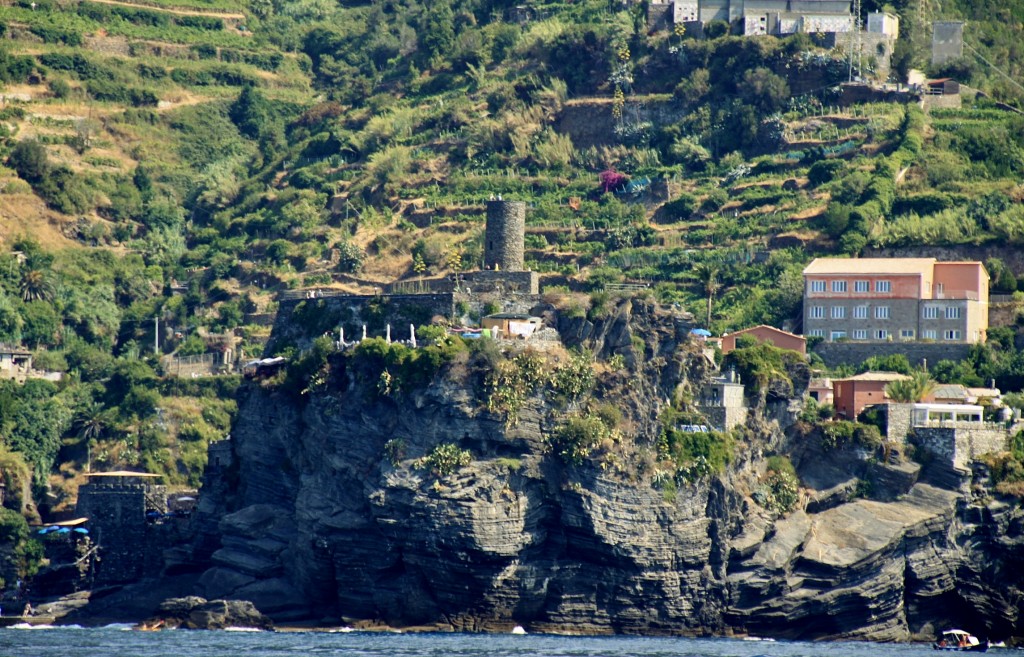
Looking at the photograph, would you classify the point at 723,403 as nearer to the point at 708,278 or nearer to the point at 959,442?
the point at 959,442

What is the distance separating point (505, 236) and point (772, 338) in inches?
493

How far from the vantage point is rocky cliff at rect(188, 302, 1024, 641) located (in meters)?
84.7

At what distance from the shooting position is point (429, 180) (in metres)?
125

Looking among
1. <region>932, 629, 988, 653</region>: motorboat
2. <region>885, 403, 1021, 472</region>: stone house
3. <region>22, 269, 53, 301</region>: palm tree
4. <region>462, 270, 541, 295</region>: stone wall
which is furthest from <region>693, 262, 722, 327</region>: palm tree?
<region>22, 269, 53, 301</region>: palm tree

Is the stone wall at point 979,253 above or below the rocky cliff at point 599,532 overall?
above

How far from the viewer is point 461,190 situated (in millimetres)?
122000

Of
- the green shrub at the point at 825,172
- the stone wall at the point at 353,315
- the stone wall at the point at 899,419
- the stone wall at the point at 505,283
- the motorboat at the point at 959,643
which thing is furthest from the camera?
the green shrub at the point at 825,172

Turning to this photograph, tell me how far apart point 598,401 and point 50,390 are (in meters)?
36.3

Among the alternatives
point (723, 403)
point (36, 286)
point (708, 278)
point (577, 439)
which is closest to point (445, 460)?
point (577, 439)

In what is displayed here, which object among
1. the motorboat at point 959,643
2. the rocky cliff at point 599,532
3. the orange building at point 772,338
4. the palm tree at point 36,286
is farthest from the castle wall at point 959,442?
the palm tree at point 36,286

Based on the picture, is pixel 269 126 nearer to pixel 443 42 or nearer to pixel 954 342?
pixel 443 42

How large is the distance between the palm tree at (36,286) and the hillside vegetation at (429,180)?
12 cm

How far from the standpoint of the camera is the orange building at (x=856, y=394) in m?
93.9

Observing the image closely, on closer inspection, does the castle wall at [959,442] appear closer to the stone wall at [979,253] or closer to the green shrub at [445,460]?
the stone wall at [979,253]
